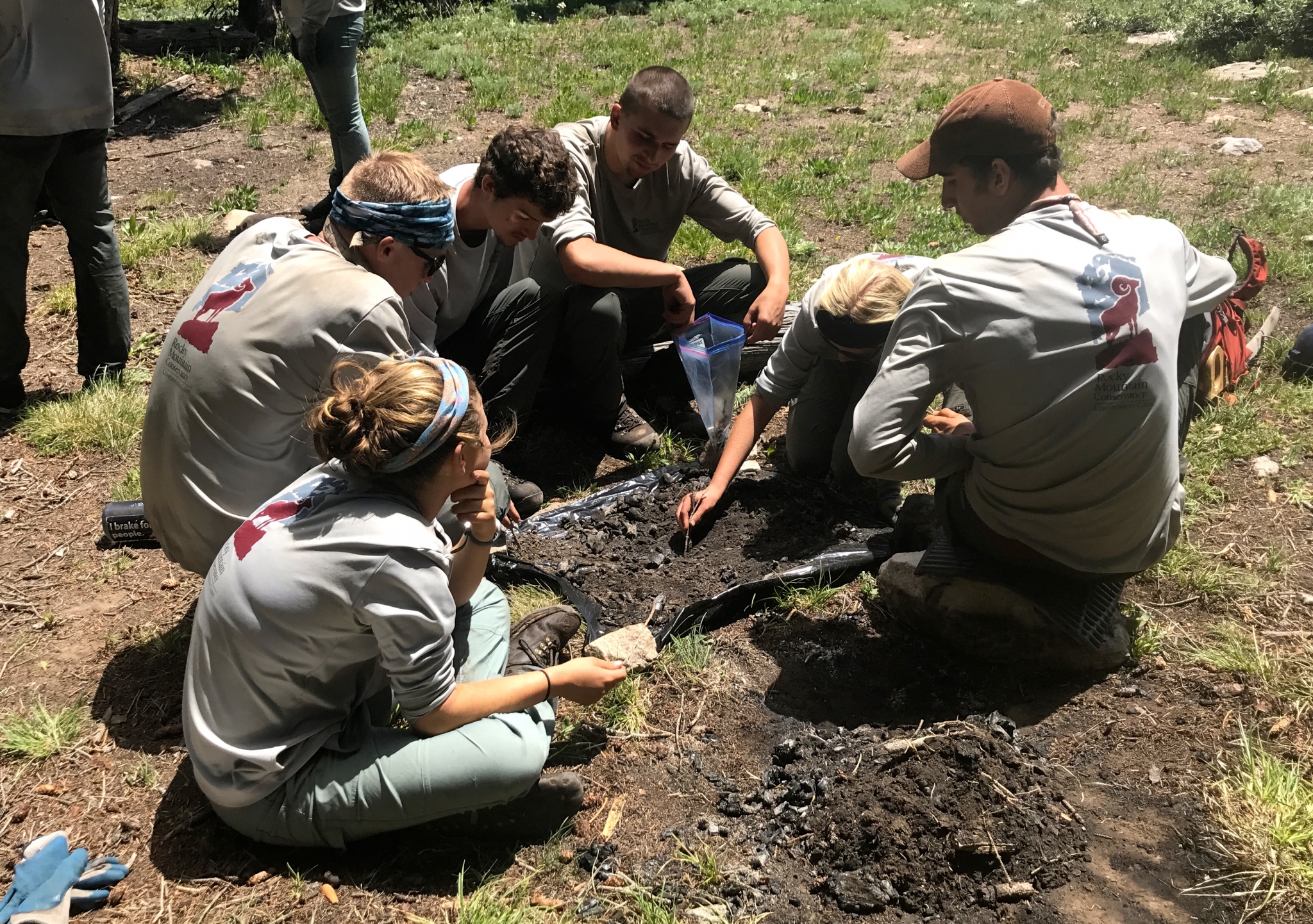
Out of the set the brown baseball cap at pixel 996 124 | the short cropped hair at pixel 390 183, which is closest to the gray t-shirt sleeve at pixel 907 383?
the brown baseball cap at pixel 996 124

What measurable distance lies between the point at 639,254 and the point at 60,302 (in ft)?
10.9

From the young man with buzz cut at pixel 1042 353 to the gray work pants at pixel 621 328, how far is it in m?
1.59

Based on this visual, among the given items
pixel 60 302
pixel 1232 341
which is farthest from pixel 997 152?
pixel 60 302

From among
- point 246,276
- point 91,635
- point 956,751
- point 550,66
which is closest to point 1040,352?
point 956,751

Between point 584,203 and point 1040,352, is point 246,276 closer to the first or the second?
point 584,203

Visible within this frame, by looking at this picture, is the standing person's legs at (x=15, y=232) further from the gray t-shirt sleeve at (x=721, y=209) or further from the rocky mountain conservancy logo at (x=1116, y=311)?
the rocky mountain conservancy logo at (x=1116, y=311)

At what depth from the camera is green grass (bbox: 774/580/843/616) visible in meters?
3.37

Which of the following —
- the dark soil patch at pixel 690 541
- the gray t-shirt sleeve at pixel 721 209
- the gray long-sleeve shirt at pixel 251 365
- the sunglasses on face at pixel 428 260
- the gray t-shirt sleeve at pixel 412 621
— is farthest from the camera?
the gray t-shirt sleeve at pixel 721 209

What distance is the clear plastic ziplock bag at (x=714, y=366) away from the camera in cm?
389

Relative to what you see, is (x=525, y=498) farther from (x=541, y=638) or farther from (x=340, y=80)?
(x=340, y=80)

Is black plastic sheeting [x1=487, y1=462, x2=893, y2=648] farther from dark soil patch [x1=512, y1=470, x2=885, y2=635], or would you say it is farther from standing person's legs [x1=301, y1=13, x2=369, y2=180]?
standing person's legs [x1=301, y1=13, x2=369, y2=180]

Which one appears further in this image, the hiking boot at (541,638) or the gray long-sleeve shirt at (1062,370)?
the hiking boot at (541,638)

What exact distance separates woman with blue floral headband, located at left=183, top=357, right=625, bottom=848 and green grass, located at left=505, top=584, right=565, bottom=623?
0.88 meters

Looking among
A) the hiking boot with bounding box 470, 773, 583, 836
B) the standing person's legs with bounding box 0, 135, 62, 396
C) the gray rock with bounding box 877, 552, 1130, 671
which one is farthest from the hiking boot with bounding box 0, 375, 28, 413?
the gray rock with bounding box 877, 552, 1130, 671
